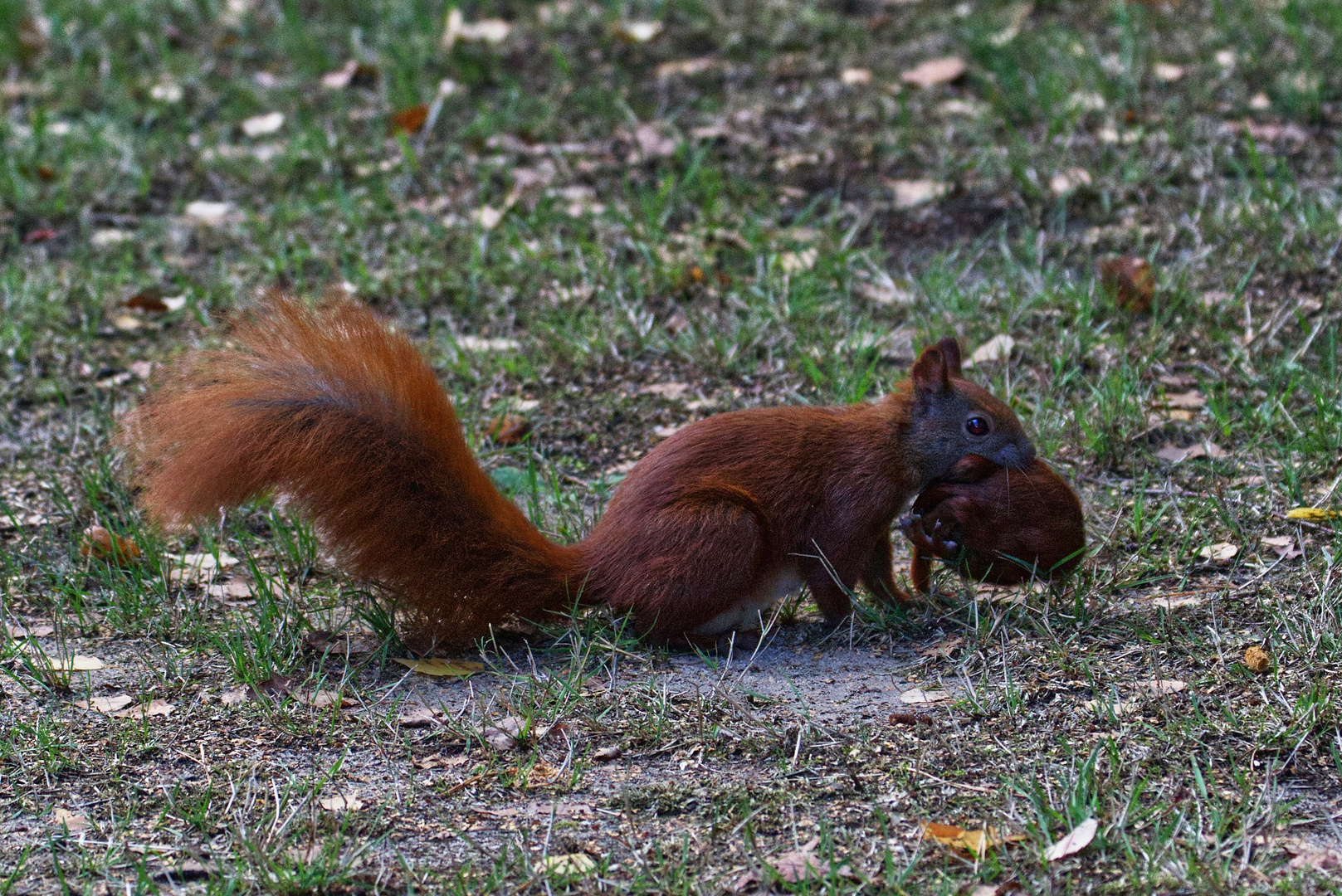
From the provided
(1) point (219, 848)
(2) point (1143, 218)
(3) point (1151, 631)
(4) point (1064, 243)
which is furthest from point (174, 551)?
(2) point (1143, 218)

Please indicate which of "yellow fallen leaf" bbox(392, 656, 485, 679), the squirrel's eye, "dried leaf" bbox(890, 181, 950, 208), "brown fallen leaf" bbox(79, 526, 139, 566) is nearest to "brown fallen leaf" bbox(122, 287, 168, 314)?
"brown fallen leaf" bbox(79, 526, 139, 566)

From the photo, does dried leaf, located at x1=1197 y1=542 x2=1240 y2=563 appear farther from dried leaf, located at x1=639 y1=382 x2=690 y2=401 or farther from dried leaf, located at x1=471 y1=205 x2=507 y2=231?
dried leaf, located at x1=471 y1=205 x2=507 y2=231

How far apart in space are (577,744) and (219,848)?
598 mm

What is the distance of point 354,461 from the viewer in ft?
8.00

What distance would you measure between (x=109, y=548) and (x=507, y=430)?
1008 millimetres

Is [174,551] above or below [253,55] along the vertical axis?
below

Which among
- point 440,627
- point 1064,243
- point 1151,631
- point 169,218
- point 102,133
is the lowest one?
point 1151,631

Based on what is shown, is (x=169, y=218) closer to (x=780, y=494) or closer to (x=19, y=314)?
(x=19, y=314)

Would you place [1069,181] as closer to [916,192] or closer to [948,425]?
[916,192]

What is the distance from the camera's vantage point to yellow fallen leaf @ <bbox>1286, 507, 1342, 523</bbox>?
289 centimetres

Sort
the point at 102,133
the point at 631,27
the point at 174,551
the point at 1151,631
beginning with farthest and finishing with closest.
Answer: the point at 631,27 < the point at 102,133 < the point at 174,551 < the point at 1151,631

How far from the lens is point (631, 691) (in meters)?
2.49

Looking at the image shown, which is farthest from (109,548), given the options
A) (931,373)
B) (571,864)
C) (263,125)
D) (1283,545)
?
(263,125)

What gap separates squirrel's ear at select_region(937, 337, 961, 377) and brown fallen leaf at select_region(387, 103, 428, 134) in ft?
9.53
